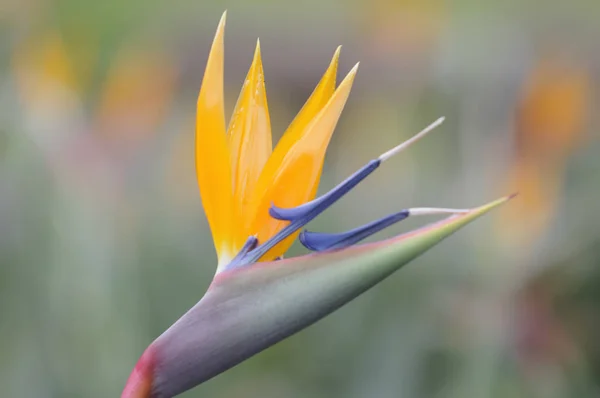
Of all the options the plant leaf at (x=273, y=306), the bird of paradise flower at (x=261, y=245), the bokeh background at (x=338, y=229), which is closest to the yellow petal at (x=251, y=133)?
the bird of paradise flower at (x=261, y=245)

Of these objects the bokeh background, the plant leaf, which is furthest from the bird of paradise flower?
the bokeh background

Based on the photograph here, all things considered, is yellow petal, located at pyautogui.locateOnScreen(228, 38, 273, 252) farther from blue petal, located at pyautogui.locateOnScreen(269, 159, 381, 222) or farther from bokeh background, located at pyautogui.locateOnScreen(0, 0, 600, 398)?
bokeh background, located at pyautogui.locateOnScreen(0, 0, 600, 398)

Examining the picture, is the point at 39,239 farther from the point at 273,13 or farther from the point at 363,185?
the point at 273,13

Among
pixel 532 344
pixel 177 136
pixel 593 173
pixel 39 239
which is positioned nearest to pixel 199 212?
pixel 177 136

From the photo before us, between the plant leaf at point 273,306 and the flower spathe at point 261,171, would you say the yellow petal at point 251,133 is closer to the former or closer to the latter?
the flower spathe at point 261,171

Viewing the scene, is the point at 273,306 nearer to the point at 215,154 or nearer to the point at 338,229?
the point at 215,154

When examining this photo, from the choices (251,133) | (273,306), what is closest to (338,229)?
(251,133)

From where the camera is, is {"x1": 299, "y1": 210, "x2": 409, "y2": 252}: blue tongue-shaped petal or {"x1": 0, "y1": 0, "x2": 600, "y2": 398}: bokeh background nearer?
{"x1": 299, "y1": 210, "x2": 409, "y2": 252}: blue tongue-shaped petal
